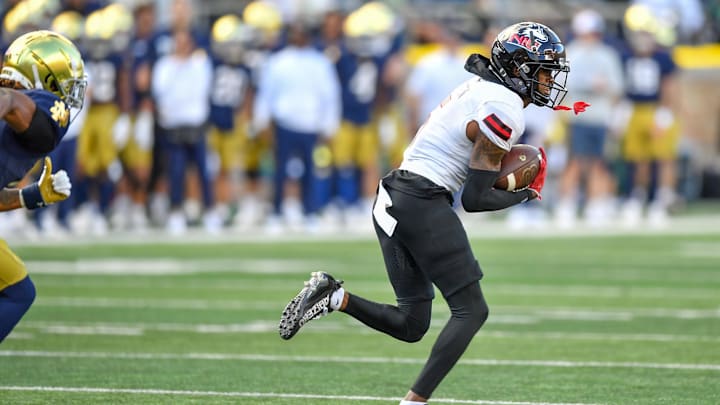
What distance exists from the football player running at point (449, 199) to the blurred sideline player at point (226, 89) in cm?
1071

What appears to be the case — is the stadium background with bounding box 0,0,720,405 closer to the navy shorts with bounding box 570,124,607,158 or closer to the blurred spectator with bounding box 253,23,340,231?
the blurred spectator with bounding box 253,23,340,231

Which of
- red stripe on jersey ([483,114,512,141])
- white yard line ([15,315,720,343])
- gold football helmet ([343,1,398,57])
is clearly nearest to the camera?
red stripe on jersey ([483,114,512,141])

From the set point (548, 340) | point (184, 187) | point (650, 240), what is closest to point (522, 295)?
point (548, 340)

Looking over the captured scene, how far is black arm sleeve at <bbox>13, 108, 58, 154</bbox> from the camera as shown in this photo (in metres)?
5.75

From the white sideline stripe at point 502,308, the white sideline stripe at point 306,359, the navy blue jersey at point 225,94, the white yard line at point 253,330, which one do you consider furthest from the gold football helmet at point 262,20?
the white sideline stripe at point 306,359

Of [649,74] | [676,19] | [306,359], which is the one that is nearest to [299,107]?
[649,74]

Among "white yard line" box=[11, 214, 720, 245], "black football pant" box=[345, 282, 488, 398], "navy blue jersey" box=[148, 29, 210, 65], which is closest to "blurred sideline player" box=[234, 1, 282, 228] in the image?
"white yard line" box=[11, 214, 720, 245]

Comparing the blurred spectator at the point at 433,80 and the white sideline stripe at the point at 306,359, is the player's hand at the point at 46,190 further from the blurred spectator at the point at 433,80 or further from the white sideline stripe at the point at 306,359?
the blurred spectator at the point at 433,80

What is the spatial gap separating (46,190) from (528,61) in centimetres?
193

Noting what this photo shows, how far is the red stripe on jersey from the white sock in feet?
2.94

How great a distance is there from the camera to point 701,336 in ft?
27.2

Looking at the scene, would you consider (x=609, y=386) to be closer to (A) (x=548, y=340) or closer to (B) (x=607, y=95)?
(A) (x=548, y=340)

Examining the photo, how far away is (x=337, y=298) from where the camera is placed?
233 inches

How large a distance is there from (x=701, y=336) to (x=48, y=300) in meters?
4.23
